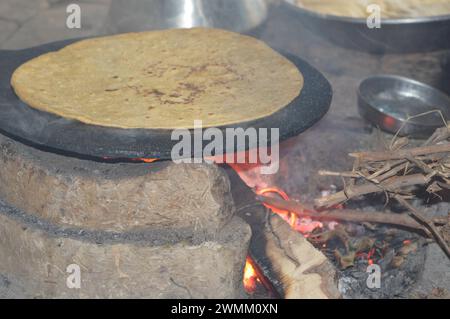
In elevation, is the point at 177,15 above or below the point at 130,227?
above

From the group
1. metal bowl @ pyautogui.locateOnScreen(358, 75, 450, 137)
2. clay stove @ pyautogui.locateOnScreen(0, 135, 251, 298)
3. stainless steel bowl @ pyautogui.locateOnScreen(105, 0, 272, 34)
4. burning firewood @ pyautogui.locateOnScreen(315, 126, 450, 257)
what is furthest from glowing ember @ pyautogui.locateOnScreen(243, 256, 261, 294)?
stainless steel bowl @ pyautogui.locateOnScreen(105, 0, 272, 34)

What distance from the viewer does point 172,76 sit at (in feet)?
10.4

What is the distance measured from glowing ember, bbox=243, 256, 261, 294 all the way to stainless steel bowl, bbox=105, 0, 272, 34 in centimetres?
187

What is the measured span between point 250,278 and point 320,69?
2504mm

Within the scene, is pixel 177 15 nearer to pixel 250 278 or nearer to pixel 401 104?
pixel 401 104

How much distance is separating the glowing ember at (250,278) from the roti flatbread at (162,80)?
2.84 ft

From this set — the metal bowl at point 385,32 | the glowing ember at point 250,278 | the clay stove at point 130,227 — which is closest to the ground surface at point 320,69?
the metal bowl at point 385,32

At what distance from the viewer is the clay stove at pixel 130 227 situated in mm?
2660

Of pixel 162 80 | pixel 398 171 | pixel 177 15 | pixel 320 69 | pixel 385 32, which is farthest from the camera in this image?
pixel 320 69

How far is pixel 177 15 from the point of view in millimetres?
3992

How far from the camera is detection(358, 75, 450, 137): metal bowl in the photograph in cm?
381

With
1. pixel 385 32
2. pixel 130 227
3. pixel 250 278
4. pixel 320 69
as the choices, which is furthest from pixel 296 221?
pixel 320 69

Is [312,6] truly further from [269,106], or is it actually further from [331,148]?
[269,106]
